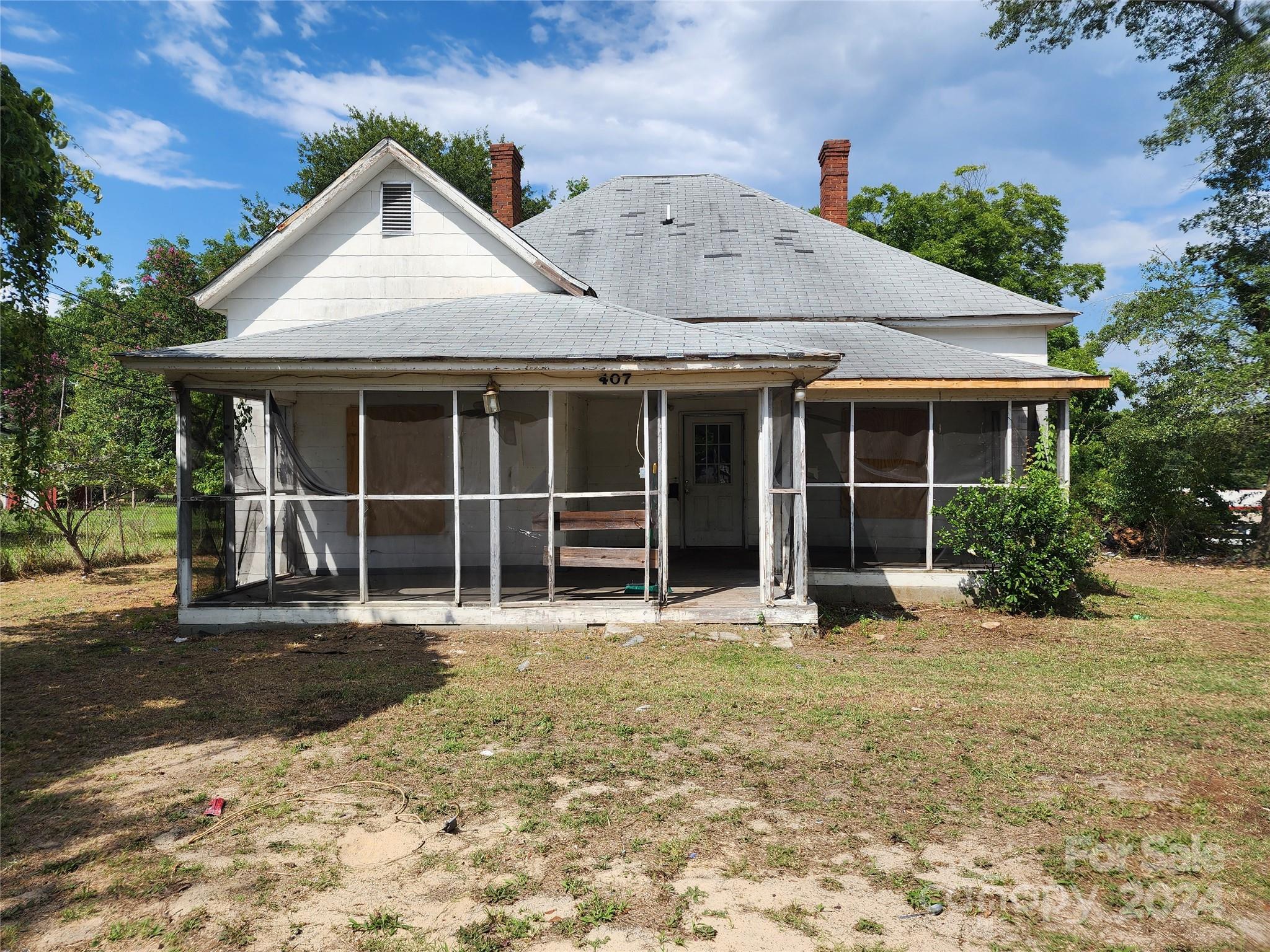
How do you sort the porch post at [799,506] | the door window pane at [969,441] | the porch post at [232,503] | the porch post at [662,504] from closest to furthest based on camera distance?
the porch post at [662,504] < the porch post at [799,506] < the porch post at [232,503] < the door window pane at [969,441]

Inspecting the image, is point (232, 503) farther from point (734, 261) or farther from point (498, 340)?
point (734, 261)

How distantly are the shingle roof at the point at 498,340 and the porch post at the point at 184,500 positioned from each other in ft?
2.11

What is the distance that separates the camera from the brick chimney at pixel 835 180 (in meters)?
17.4

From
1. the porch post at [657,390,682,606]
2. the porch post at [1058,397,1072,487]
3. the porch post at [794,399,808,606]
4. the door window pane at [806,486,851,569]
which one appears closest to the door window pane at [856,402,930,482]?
the door window pane at [806,486,851,569]

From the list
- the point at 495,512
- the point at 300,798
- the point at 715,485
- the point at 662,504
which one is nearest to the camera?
the point at 300,798

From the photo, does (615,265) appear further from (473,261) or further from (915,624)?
(915,624)

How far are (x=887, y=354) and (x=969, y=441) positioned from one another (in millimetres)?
1833

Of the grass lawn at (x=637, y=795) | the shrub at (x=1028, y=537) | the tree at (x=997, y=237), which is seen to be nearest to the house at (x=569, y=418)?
the shrub at (x=1028, y=537)

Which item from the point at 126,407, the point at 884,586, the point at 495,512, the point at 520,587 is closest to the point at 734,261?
the point at 884,586

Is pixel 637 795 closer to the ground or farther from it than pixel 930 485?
closer to the ground

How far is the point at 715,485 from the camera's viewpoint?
1395 cm

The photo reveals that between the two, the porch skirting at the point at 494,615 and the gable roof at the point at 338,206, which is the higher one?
the gable roof at the point at 338,206

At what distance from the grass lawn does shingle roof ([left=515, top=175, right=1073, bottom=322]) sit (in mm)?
7464

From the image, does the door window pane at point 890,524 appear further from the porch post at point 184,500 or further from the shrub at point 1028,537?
the porch post at point 184,500
